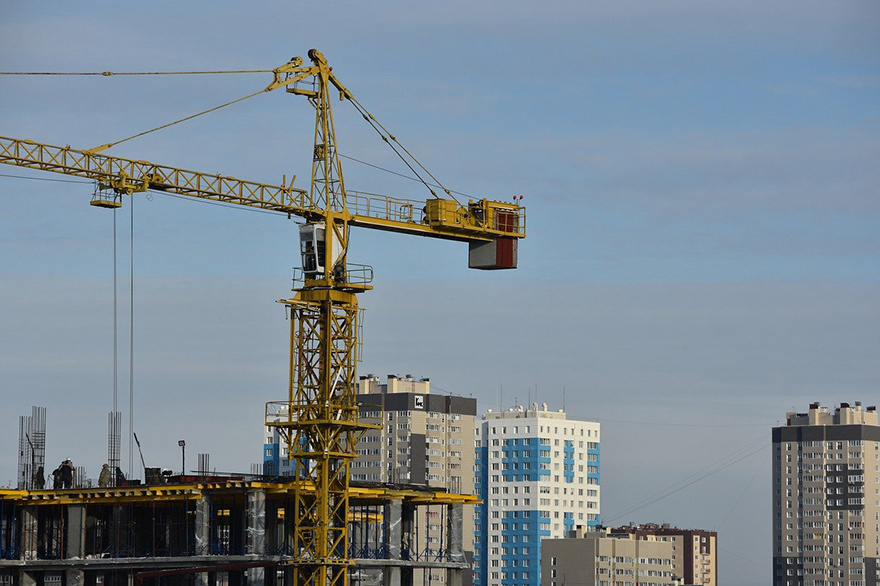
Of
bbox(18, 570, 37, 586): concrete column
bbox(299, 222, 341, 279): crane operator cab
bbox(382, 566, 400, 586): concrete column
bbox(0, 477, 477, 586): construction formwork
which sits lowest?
bbox(18, 570, 37, 586): concrete column

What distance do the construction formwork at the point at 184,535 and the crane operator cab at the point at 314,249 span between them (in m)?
11.5

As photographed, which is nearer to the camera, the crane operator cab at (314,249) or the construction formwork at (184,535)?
the construction formwork at (184,535)

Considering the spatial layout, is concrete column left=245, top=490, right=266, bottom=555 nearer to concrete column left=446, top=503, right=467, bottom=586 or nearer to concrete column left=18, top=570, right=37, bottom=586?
concrete column left=446, top=503, right=467, bottom=586

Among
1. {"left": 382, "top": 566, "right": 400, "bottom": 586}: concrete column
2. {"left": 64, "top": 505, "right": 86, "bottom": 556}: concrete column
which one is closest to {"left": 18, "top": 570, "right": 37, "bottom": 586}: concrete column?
{"left": 64, "top": 505, "right": 86, "bottom": 556}: concrete column

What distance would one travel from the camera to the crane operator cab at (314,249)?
87.0 meters

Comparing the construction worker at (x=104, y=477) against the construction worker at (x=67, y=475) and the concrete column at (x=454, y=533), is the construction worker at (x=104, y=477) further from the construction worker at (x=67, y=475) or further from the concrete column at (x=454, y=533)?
the concrete column at (x=454, y=533)

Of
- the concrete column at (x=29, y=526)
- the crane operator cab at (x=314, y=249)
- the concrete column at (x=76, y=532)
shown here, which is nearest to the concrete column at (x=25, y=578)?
the concrete column at (x=29, y=526)

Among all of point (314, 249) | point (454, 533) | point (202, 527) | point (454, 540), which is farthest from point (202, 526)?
point (454, 533)

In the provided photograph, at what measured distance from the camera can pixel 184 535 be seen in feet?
296

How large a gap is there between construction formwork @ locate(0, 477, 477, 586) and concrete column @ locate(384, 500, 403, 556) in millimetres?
57

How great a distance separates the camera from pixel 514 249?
93.8m

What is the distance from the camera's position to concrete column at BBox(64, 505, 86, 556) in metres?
91.6

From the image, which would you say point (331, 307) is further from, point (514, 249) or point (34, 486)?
point (34, 486)

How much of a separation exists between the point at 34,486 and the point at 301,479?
20.3 m
